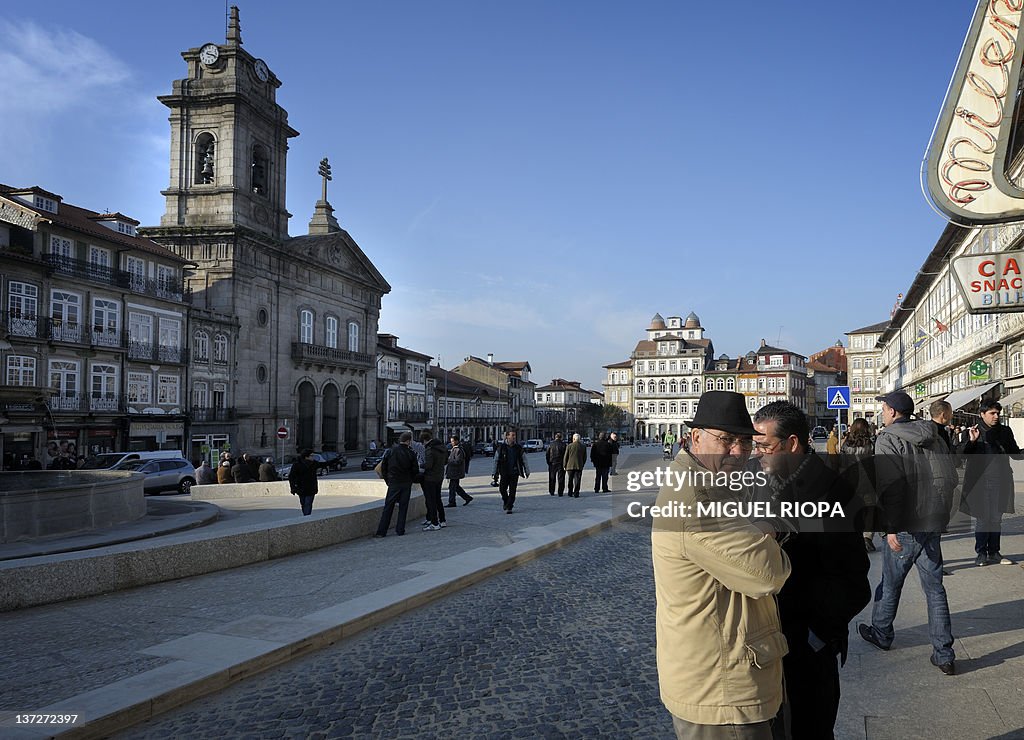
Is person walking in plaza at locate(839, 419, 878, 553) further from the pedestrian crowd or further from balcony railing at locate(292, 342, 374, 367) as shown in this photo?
balcony railing at locate(292, 342, 374, 367)

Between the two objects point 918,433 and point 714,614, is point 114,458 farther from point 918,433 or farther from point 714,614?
point 714,614

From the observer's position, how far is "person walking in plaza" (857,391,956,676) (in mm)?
5012

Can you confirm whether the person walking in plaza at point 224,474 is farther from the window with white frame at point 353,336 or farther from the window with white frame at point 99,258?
the window with white frame at point 353,336

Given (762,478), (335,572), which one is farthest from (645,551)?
(762,478)

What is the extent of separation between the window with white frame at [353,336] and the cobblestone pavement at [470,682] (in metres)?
50.5

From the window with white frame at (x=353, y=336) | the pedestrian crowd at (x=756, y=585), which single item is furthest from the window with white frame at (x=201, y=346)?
the pedestrian crowd at (x=756, y=585)

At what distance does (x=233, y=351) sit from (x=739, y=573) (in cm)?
4518

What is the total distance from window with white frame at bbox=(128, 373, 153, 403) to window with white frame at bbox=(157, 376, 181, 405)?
22.5 inches

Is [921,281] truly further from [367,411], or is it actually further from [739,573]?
[739,573]

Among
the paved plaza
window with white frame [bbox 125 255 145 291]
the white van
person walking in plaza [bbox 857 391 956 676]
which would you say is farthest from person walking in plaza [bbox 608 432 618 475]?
window with white frame [bbox 125 255 145 291]

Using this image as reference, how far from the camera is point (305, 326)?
167 feet

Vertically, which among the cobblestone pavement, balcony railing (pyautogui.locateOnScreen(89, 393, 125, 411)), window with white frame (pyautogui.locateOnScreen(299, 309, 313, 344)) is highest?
window with white frame (pyautogui.locateOnScreen(299, 309, 313, 344))

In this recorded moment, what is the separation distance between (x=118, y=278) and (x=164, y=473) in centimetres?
1762

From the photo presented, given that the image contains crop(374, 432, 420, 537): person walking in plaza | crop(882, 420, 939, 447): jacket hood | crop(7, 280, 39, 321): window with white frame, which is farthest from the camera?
crop(7, 280, 39, 321): window with white frame
